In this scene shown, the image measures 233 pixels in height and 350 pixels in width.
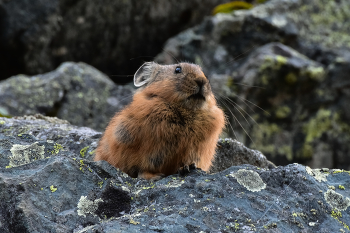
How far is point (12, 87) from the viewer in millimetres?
9789

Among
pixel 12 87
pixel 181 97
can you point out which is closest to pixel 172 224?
pixel 181 97

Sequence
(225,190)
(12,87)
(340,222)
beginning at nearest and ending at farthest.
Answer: (340,222) → (225,190) → (12,87)

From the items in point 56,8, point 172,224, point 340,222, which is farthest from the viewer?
point 56,8

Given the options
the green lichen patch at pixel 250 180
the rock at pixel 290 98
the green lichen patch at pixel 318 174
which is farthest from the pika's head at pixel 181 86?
the rock at pixel 290 98

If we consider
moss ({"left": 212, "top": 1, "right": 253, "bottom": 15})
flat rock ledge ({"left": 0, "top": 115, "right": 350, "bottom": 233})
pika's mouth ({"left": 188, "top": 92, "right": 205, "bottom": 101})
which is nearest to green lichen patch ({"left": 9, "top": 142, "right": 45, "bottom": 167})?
flat rock ledge ({"left": 0, "top": 115, "right": 350, "bottom": 233})

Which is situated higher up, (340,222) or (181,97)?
(181,97)

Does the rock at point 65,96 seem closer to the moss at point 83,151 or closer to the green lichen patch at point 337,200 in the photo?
the moss at point 83,151

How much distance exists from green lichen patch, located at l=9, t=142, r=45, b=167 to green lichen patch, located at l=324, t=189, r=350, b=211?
3247 mm

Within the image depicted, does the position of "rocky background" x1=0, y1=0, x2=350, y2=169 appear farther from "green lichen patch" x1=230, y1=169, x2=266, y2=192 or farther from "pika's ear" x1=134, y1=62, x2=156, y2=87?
"green lichen patch" x1=230, y1=169, x2=266, y2=192

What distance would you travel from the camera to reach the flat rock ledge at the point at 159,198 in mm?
3824

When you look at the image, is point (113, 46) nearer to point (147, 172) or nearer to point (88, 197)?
point (147, 172)

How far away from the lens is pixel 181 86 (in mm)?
5820

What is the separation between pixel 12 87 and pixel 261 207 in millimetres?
7411

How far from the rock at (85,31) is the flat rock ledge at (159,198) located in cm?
650
